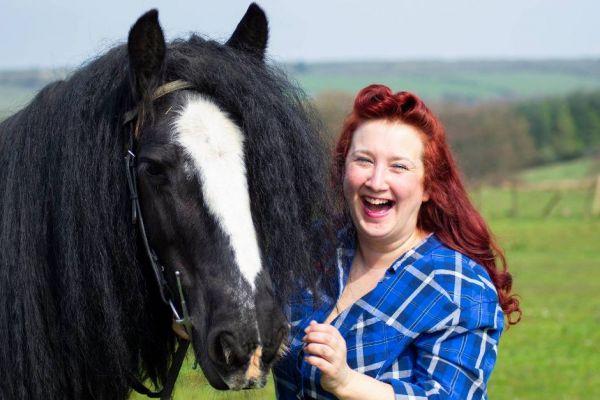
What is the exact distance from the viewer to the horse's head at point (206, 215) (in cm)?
280

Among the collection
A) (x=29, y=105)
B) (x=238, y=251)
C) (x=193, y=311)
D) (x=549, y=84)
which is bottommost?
(x=549, y=84)

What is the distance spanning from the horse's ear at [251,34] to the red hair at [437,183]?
1.49ft

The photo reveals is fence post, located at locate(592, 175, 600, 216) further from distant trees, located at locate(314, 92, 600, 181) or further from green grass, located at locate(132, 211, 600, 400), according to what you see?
distant trees, located at locate(314, 92, 600, 181)

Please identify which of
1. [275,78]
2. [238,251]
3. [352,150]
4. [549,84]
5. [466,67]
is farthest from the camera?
[466,67]

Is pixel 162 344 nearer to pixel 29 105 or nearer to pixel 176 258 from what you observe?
pixel 176 258

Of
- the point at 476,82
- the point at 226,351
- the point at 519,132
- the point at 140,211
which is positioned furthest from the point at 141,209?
the point at 476,82

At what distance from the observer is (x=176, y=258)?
3.00 m

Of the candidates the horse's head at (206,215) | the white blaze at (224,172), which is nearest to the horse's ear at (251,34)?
the horse's head at (206,215)

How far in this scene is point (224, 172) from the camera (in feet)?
9.52

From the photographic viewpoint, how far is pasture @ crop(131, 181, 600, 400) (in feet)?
31.6

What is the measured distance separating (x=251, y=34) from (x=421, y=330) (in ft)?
4.23

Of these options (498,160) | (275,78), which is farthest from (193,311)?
(498,160)

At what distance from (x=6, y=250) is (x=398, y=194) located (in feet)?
4.76

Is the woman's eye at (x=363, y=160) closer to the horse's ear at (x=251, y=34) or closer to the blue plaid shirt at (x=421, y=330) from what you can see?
the blue plaid shirt at (x=421, y=330)
